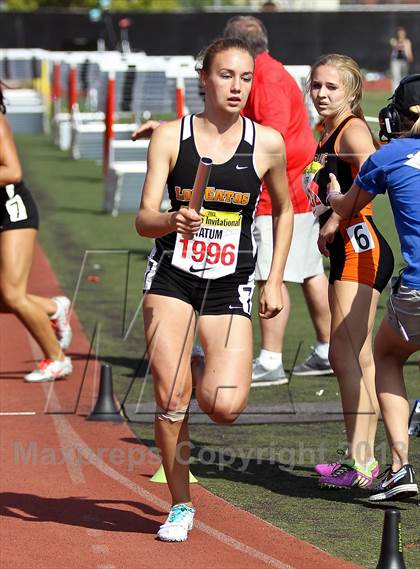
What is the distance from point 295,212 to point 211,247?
11.2ft

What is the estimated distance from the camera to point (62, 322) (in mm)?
9977

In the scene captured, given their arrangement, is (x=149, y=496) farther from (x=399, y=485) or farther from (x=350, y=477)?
(x=399, y=485)

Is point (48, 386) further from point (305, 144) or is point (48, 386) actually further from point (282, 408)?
point (305, 144)

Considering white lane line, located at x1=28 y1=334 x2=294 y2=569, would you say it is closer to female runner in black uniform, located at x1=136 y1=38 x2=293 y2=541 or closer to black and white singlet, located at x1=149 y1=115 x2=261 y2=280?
female runner in black uniform, located at x1=136 y1=38 x2=293 y2=541

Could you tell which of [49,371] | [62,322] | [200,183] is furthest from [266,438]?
[200,183]

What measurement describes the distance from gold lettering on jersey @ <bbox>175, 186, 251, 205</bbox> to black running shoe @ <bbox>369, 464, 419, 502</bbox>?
153 cm

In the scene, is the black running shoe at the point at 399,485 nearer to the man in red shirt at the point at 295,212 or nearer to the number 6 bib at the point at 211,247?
the number 6 bib at the point at 211,247

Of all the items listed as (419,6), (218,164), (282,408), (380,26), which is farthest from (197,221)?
(419,6)

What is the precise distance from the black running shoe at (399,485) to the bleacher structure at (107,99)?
6127 mm

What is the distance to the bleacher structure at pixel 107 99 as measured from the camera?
727 inches

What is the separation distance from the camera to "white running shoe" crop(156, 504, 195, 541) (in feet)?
19.6

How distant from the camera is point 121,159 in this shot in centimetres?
1956

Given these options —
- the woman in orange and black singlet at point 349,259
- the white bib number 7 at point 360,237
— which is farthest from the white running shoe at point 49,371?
the white bib number 7 at point 360,237

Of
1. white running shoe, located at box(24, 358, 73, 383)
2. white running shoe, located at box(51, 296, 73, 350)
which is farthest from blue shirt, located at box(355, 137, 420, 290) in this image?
white running shoe, located at box(51, 296, 73, 350)
